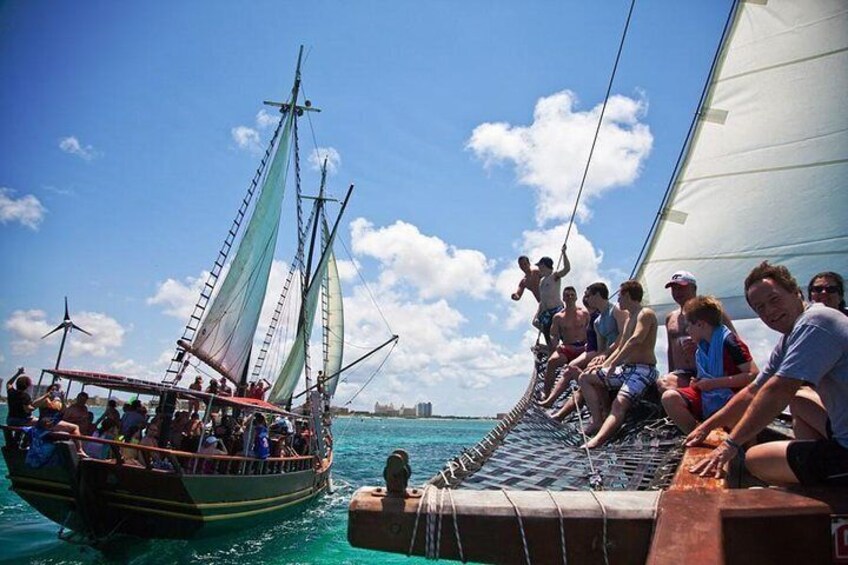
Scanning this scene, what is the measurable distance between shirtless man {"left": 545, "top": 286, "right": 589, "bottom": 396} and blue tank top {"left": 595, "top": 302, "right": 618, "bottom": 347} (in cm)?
138

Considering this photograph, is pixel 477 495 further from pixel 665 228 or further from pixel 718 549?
pixel 665 228

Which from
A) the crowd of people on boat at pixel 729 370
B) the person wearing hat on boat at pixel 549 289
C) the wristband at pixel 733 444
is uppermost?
the person wearing hat on boat at pixel 549 289

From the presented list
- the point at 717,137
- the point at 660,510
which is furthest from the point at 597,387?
the point at 660,510

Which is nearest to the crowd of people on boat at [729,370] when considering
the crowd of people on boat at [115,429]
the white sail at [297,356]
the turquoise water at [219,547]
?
the turquoise water at [219,547]

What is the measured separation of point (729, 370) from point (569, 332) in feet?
15.0

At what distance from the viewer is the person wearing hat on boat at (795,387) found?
94.7 inches

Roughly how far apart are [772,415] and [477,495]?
1350mm

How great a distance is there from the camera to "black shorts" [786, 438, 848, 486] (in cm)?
244

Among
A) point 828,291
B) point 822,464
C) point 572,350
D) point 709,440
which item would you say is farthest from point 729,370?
point 572,350

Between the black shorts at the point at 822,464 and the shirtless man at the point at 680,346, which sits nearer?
the black shorts at the point at 822,464

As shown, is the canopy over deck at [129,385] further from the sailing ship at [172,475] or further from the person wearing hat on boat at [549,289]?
the person wearing hat on boat at [549,289]

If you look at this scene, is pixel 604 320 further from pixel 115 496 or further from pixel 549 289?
pixel 115 496

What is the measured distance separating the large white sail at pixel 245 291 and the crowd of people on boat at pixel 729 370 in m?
15.9

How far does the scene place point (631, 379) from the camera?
A: 581 cm
